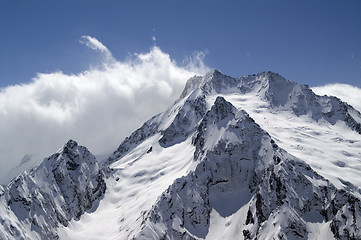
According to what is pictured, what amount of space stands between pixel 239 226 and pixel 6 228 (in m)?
109

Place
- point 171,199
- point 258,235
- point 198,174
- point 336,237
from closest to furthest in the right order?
point 336,237 < point 258,235 < point 171,199 < point 198,174

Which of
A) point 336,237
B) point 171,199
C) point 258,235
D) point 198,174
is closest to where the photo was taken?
point 336,237

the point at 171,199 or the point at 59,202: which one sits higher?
the point at 59,202

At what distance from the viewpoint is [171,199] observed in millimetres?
180000

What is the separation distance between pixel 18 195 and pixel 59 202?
24.9 m

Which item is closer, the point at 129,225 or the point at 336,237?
the point at 336,237

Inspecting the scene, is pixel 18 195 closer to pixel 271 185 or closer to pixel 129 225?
pixel 129 225

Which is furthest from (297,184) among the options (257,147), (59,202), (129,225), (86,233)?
(59,202)

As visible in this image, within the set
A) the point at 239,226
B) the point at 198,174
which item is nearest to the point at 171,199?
the point at 198,174

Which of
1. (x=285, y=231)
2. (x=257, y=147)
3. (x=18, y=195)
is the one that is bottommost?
(x=285, y=231)

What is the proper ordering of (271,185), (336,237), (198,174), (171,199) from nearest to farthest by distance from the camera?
1. (336,237)
2. (271,185)
3. (171,199)
4. (198,174)

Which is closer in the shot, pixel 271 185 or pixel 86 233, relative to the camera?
pixel 271 185

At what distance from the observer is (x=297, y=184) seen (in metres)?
164

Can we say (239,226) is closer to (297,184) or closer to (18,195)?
(297,184)
